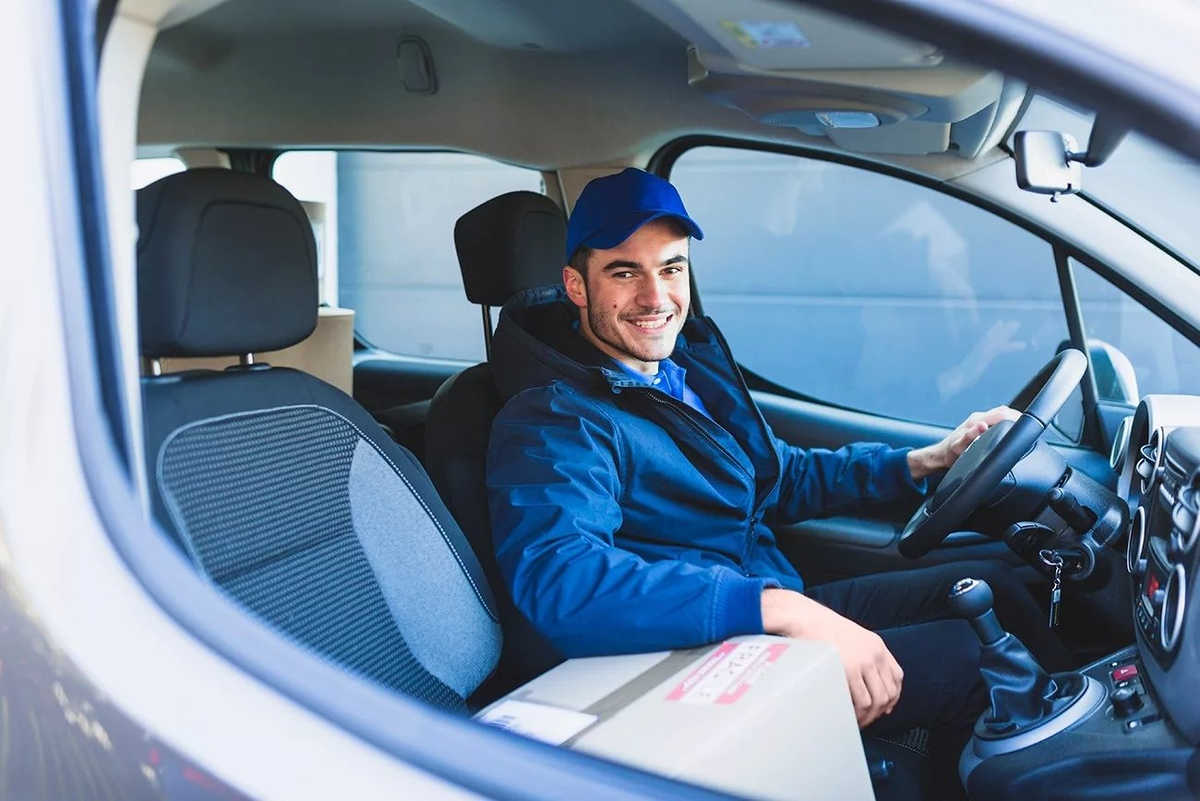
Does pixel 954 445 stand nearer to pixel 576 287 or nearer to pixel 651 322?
pixel 651 322

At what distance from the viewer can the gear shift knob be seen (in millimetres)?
1502

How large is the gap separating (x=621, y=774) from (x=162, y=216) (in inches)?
33.0

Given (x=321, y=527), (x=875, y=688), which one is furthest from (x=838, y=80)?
(x=321, y=527)

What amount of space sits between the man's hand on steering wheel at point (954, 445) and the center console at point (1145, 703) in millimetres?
369

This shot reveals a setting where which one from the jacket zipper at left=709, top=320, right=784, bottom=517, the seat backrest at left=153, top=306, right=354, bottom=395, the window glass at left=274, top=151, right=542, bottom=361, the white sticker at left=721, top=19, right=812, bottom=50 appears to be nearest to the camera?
the white sticker at left=721, top=19, right=812, bottom=50

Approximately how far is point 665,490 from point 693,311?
126 cm

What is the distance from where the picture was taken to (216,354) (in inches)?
50.9

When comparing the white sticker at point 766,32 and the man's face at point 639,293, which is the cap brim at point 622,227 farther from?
the white sticker at point 766,32

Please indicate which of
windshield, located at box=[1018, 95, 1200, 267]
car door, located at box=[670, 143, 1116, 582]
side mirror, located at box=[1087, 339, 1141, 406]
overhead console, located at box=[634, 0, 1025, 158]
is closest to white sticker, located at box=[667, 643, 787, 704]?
overhead console, located at box=[634, 0, 1025, 158]

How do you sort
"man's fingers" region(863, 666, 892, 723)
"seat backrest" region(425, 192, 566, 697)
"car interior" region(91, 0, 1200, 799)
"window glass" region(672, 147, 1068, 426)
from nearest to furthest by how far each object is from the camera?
"car interior" region(91, 0, 1200, 799) < "man's fingers" region(863, 666, 892, 723) < "seat backrest" region(425, 192, 566, 697) < "window glass" region(672, 147, 1068, 426)

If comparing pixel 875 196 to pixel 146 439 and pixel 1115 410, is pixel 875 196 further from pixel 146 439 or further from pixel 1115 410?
pixel 146 439

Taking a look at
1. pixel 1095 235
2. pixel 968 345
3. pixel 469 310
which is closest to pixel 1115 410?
pixel 1095 235

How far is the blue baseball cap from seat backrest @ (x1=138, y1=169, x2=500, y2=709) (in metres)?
0.55

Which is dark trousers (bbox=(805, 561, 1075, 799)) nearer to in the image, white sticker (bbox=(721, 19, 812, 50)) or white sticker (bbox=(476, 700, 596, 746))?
white sticker (bbox=(476, 700, 596, 746))
